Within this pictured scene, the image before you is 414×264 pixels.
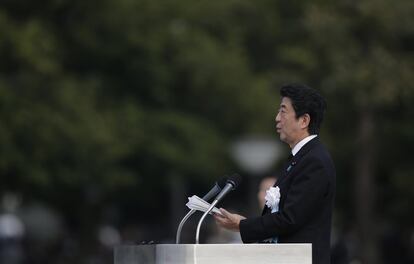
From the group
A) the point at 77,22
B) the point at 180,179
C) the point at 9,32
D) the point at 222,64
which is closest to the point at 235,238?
the point at 9,32

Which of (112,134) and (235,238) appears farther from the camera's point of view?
(112,134)

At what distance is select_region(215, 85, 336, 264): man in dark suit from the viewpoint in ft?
22.7

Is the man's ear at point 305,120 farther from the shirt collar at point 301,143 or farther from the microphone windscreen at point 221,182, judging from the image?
the microphone windscreen at point 221,182

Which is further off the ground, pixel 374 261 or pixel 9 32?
pixel 9 32

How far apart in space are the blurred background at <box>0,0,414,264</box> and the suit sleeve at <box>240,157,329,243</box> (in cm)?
1276

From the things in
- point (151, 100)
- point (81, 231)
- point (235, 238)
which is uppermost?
point (151, 100)

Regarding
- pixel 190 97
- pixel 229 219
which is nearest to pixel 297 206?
pixel 229 219

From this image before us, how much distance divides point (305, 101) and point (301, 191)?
Answer: 0.53 metres

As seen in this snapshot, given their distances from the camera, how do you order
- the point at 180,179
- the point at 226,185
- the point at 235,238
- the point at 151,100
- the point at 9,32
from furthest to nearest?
the point at 180,179 → the point at 151,100 → the point at 9,32 → the point at 235,238 → the point at 226,185

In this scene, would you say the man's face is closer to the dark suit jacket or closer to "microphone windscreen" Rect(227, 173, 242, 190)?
the dark suit jacket

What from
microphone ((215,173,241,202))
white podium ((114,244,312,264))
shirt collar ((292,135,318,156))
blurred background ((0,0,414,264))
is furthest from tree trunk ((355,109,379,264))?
white podium ((114,244,312,264))

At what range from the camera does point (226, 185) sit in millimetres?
7090

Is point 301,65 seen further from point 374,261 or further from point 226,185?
point 226,185

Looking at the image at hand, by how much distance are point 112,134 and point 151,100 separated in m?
2.31
